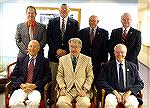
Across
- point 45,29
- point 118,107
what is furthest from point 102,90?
point 45,29

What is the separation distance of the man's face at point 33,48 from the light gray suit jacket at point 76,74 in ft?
1.31

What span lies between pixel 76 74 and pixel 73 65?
0.14 meters

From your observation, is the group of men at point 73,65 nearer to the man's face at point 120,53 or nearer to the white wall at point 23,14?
the man's face at point 120,53

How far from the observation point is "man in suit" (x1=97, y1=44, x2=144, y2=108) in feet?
12.3

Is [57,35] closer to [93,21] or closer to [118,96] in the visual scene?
[93,21]

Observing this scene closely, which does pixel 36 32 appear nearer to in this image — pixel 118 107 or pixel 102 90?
pixel 102 90

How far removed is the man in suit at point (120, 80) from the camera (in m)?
3.75

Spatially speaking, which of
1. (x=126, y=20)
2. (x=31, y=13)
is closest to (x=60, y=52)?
(x=31, y=13)

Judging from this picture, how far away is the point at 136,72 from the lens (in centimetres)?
395

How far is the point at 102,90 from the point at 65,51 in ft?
3.46

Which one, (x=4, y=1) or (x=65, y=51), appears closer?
(x=65, y=51)

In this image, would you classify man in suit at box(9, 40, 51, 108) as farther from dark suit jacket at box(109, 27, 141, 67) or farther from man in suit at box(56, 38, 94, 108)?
dark suit jacket at box(109, 27, 141, 67)

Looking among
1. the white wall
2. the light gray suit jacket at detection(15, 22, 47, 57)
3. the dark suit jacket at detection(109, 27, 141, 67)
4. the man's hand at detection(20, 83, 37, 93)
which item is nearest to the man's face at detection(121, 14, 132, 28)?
the dark suit jacket at detection(109, 27, 141, 67)

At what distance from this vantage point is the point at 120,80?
3.89 metres
